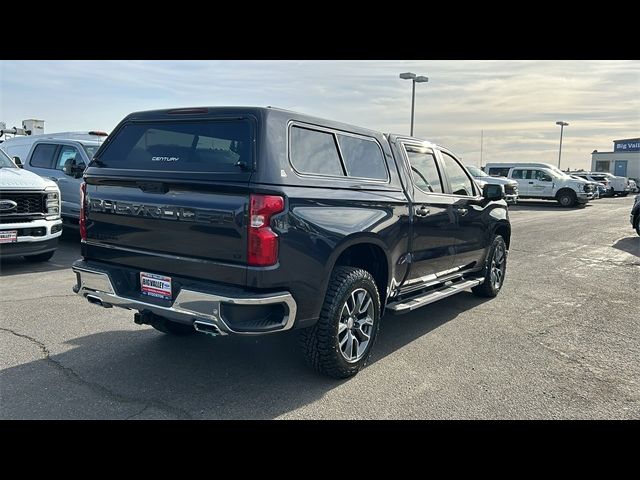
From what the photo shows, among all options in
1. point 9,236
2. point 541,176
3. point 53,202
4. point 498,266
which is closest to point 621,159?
point 541,176

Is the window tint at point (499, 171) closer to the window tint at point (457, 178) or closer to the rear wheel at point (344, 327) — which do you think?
the window tint at point (457, 178)

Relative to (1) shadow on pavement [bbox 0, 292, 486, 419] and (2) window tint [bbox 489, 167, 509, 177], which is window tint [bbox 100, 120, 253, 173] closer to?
(1) shadow on pavement [bbox 0, 292, 486, 419]

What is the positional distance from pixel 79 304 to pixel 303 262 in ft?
12.0

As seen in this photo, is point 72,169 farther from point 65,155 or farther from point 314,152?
point 314,152

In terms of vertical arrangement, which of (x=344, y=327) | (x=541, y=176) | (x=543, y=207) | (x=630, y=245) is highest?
(x=541, y=176)

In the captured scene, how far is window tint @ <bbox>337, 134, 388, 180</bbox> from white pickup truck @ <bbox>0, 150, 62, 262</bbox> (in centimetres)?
571

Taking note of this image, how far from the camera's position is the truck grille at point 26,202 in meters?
7.31

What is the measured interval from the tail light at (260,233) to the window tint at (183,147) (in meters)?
0.28

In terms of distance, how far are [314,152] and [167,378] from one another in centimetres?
210

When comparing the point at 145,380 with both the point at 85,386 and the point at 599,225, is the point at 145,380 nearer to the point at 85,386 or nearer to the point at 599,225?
the point at 85,386

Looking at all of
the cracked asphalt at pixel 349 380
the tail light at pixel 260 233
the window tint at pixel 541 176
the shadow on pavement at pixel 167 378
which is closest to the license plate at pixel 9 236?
the cracked asphalt at pixel 349 380

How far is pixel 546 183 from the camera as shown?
2459 cm

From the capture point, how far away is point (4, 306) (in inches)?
222
